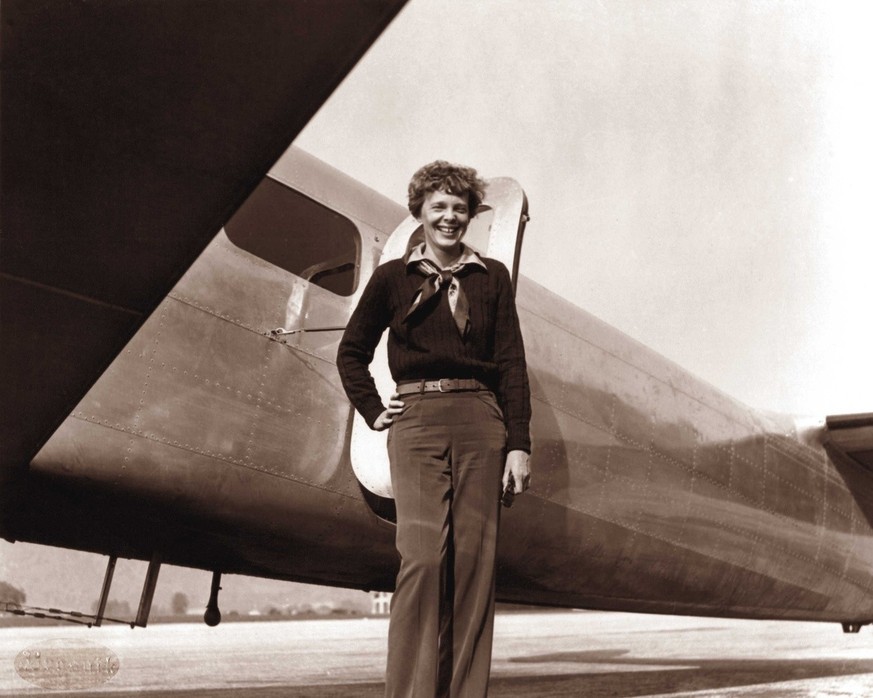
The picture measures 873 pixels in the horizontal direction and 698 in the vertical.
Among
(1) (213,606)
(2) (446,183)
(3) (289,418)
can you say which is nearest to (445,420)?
(2) (446,183)

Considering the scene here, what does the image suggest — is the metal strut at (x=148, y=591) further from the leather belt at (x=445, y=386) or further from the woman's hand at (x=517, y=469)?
the woman's hand at (x=517, y=469)

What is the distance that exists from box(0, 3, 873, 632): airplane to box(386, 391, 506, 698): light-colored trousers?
2.98 ft

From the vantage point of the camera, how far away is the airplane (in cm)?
193

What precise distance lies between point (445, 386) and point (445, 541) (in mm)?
464

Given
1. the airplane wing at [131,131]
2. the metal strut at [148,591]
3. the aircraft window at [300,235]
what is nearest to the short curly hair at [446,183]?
the airplane wing at [131,131]

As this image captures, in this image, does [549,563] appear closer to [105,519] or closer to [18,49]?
[105,519]

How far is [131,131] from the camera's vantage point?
167cm

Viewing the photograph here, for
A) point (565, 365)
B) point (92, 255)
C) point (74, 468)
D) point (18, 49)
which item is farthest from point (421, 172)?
point (565, 365)

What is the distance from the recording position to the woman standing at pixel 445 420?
8.27 ft

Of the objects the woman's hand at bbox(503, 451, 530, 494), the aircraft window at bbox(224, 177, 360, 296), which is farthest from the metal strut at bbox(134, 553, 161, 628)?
the woman's hand at bbox(503, 451, 530, 494)

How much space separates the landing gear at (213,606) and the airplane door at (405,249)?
50.8 inches

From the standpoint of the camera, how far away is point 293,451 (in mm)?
4223

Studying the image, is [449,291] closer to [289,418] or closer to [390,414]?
[390,414]

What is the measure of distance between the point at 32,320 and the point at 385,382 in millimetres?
1796
